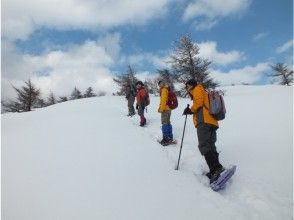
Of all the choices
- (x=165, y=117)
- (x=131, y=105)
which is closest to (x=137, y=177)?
(x=165, y=117)

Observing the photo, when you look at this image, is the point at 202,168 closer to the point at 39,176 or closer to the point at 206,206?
the point at 206,206

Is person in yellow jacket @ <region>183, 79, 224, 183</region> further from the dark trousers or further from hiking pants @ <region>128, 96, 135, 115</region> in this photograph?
hiking pants @ <region>128, 96, 135, 115</region>

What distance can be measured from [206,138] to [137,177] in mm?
1754

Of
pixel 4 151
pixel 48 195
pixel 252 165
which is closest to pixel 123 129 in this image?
pixel 4 151

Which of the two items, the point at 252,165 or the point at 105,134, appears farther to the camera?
the point at 105,134

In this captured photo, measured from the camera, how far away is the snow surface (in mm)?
5047

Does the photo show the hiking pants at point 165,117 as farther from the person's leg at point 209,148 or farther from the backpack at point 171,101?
the person's leg at point 209,148

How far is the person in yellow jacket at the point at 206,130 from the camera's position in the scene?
6.65 meters

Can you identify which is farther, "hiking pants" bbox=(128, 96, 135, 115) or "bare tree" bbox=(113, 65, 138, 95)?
"bare tree" bbox=(113, 65, 138, 95)

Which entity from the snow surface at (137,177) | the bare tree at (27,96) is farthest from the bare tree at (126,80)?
the snow surface at (137,177)

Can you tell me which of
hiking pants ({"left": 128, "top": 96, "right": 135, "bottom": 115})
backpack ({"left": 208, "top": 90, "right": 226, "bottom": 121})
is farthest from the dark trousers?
hiking pants ({"left": 128, "top": 96, "right": 135, "bottom": 115})

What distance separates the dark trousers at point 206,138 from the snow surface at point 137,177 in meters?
0.67

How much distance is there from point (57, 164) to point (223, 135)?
562cm

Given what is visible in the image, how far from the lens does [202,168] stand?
7.29 meters
